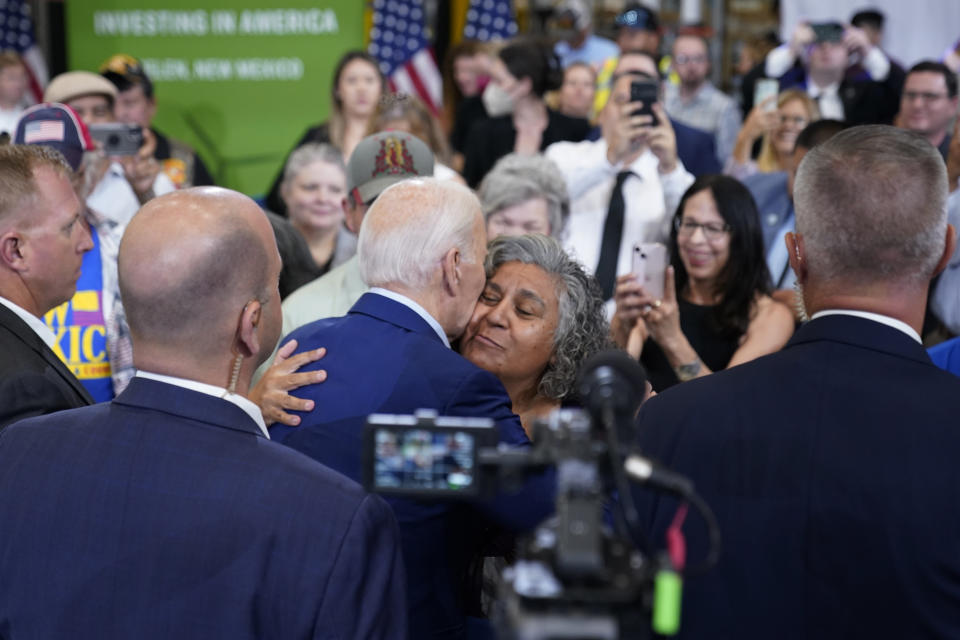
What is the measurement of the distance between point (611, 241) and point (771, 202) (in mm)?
836

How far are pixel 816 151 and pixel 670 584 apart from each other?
107 cm

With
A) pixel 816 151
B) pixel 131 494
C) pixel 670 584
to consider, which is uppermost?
pixel 816 151

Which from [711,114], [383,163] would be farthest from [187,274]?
[711,114]

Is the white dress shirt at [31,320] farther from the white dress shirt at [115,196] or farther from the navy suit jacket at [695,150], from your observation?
the navy suit jacket at [695,150]

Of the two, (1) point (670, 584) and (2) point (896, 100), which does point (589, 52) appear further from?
(1) point (670, 584)

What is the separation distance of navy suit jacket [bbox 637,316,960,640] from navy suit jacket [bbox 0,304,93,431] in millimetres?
1234

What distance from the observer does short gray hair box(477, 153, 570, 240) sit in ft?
13.4

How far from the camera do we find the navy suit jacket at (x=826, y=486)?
1681 millimetres

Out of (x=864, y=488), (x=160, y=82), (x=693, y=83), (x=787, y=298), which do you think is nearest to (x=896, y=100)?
(x=693, y=83)

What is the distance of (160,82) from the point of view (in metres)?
7.41

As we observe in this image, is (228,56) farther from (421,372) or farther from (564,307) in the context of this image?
(421,372)

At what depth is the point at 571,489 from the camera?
1.14 meters

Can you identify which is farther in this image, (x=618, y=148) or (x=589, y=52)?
(x=589, y=52)

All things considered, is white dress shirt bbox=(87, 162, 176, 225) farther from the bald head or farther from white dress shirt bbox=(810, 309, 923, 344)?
white dress shirt bbox=(810, 309, 923, 344)
